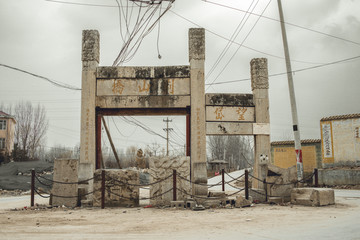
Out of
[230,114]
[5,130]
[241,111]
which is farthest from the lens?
[5,130]

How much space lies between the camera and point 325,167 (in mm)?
21734

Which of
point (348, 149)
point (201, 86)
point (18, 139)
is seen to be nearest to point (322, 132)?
point (348, 149)

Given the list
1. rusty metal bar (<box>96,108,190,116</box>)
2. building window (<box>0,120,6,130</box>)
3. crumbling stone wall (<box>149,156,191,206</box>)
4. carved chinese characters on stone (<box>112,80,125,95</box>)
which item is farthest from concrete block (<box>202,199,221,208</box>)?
building window (<box>0,120,6,130</box>)

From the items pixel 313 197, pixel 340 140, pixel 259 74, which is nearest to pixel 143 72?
pixel 259 74

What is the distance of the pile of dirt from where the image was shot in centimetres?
2228

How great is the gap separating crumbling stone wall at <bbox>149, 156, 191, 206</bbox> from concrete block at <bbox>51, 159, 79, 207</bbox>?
2707 millimetres

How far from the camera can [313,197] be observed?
10.9 m

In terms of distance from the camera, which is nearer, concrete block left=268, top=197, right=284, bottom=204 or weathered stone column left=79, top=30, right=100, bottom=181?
concrete block left=268, top=197, right=284, bottom=204

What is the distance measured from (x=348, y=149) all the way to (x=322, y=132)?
2018 millimetres

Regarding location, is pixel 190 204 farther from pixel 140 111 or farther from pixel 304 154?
pixel 304 154

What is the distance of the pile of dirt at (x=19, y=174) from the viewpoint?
2228 centimetres

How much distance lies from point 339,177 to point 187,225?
1602 centimetres

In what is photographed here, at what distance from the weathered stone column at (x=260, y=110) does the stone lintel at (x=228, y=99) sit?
11.2 inches

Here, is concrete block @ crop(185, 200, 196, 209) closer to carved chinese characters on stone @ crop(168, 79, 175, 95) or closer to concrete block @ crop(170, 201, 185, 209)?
concrete block @ crop(170, 201, 185, 209)
